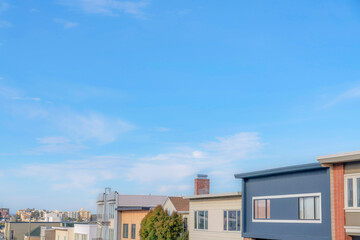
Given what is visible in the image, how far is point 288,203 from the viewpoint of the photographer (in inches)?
1297

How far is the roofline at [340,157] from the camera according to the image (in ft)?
88.4

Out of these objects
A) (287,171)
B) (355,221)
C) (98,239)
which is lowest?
(98,239)

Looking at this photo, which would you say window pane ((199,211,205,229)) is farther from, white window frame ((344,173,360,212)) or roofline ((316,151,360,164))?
white window frame ((344,173,360,212))

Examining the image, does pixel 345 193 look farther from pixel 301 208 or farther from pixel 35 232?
pixel 35 232

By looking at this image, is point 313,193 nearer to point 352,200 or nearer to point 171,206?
point 352,200

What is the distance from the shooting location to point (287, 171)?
3294 cm

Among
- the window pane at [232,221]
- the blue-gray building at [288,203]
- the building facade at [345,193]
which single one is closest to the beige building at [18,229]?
the window pane at [232,221]

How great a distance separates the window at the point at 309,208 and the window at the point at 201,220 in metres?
13.1

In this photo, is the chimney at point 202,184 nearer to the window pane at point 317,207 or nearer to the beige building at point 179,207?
the beige building at point 179,207

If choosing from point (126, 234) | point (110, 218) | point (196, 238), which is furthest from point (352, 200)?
point (110, 218)

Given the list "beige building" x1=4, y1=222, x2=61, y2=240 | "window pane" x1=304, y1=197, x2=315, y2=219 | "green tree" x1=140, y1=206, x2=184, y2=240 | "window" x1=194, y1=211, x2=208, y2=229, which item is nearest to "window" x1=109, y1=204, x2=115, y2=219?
"green tree" x1=140, y1=206, x2=184, y2=240

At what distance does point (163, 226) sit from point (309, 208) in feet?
63.2

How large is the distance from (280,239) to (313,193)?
446cm

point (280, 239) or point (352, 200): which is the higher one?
point (352, 200)
